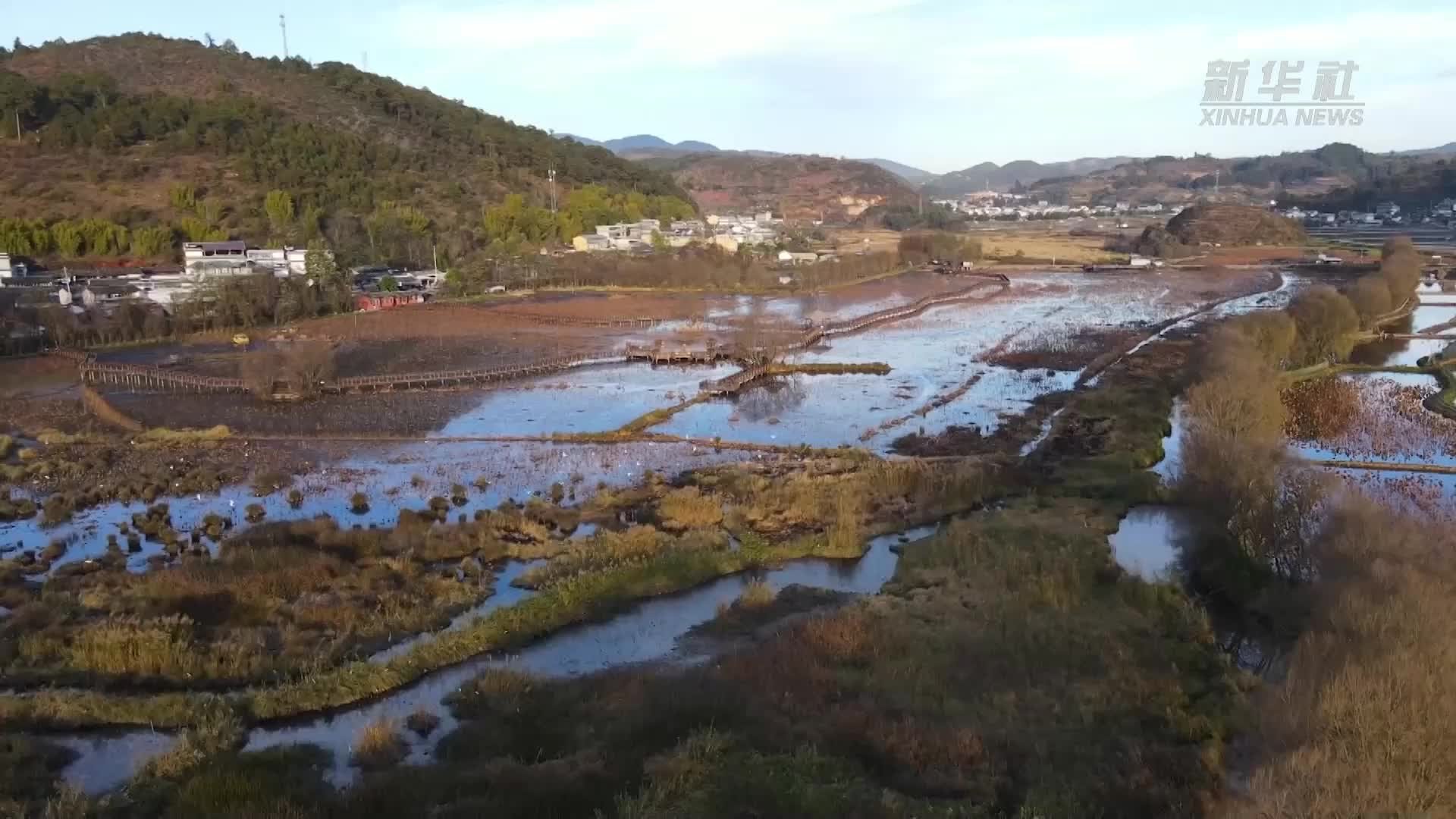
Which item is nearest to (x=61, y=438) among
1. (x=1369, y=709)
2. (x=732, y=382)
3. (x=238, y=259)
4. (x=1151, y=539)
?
(x=732, y=382)

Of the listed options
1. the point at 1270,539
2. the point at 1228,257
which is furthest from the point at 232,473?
the point at 1228,257

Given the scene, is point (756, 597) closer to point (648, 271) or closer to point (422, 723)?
point (422, 723)

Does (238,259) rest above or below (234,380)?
above

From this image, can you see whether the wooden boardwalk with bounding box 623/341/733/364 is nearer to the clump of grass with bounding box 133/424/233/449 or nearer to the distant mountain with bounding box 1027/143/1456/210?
the clump of grass with bounding box 133/424/233/449

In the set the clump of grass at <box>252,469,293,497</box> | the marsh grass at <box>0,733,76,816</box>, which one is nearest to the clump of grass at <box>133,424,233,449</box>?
the clump of grass at <box>252,469,293,497</box>

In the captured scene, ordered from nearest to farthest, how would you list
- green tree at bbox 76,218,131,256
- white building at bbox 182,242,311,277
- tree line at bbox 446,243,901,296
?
white building at bbox 182,242,311,277, green tree at bbox 76,218,131,256, tree line at bbox 446,243,901,296

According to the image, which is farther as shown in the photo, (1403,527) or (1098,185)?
(1098,185)

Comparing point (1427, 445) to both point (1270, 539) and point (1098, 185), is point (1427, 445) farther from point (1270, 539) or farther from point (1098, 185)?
point (1098, 185)
